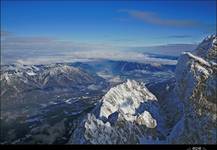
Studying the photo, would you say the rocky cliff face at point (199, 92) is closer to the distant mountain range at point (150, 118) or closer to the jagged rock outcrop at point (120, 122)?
the distant mountain range at point (150, 118)

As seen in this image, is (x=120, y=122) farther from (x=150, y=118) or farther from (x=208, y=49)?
(x=208, y=49)

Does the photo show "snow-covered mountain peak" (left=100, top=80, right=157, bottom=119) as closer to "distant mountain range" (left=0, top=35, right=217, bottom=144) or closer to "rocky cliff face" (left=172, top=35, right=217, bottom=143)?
"distant mountain range" (left=0, top=35, right=217, bottom=144)

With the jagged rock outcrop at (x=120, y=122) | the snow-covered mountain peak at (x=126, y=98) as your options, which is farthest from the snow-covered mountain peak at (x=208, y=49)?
the snow-covered mountain peak at (x=126, y=98)

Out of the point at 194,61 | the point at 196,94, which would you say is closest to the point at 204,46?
the point at 194,61

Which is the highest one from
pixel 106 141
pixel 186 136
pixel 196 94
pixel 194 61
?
pixel 194 61

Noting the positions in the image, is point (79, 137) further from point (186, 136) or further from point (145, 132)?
point (186, 136)

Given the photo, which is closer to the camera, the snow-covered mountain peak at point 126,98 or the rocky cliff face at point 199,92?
the rocky cliff face at point 199,92
